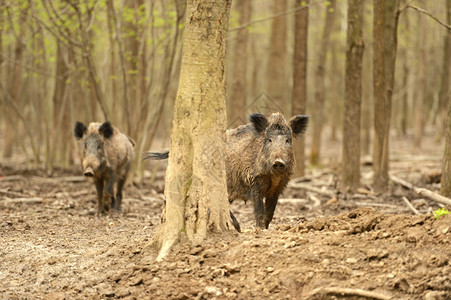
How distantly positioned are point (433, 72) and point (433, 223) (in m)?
30.9

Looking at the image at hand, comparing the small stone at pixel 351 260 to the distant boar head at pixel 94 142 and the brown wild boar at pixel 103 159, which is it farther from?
the distant boar head at pixel 94 142

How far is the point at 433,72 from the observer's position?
34375 millimetres

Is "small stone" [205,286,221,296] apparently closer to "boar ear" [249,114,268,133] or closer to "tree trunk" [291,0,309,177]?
"boar ear" [249,114,268,133]

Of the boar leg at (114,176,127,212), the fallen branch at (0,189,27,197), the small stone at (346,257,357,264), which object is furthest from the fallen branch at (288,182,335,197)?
the small stone at (346,257,357,264)

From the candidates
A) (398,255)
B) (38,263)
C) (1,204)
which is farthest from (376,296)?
(1,204)

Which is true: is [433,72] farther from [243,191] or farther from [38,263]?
[38,263]

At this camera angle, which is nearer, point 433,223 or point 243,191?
point 433,223

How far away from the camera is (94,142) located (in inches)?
444

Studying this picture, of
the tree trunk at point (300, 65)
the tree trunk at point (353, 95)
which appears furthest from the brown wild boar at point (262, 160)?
the tree trunk at point (300, 65)

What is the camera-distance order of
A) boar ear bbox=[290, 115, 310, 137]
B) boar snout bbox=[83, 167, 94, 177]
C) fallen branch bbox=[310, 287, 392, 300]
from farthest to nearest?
boar snout bbox=[83, 167, 94, 177]
boar ear bbox=[290, 115, 310, 137]
fallen branch bbox=[310, 287, 392, 300]

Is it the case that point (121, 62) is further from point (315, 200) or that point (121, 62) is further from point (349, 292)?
point (349, 292)

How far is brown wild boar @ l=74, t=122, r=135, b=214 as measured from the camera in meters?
11.0

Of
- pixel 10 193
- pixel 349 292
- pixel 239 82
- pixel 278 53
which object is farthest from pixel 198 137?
pixel 239 82

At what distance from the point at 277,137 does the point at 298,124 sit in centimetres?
60
